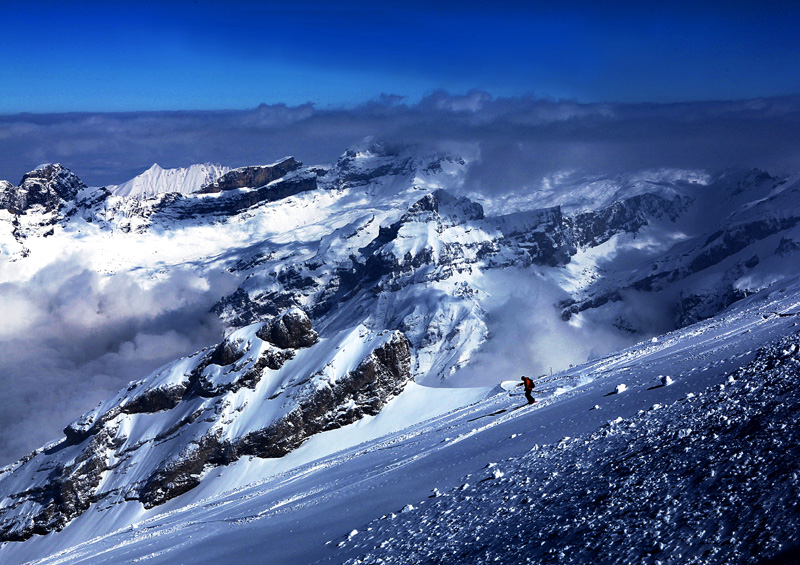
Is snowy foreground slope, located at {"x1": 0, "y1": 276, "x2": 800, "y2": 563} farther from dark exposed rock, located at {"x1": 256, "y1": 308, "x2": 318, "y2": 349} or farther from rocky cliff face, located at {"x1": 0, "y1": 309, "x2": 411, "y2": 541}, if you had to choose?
dark exposed rock, located at {"x1": 256, "y1": 308, "x2": 318, "y2": 349}

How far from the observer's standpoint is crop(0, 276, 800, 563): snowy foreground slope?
15.8m

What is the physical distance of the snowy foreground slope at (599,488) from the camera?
15.8 metres

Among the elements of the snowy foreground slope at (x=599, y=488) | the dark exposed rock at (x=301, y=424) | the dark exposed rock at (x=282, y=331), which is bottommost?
the dark exposed rock at (x=301, y=424)

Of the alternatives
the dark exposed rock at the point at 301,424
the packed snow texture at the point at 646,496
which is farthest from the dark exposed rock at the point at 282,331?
the packed snow texture at the point at 646,496

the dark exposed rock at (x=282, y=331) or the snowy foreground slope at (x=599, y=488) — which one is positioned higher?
the dark exposed rock at (x=282, y=331)

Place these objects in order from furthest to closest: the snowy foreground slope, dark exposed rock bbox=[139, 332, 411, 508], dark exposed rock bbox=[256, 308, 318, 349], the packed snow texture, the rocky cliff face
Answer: dark exposed rock bbox=[256, 308, 318, 349], the rocky cliff face, dark exposed rock bbox=[139, 332, 411, 508], the snowy foreground slope, the packed snow texture

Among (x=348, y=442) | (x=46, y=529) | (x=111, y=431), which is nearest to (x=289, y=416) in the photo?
(x=348, y=442)

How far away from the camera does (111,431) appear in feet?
620

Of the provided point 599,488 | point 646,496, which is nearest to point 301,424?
point 599,488

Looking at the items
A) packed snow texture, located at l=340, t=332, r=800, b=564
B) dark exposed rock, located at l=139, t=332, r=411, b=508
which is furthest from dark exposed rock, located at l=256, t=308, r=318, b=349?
packed snow texture, located at l=340, t=332, r=800, b=564

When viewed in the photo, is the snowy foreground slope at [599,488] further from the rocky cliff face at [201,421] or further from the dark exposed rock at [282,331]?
the dark exposed rock at [282,331]

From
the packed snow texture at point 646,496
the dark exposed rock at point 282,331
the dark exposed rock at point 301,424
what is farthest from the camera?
the dark exposed rock at point 282,331

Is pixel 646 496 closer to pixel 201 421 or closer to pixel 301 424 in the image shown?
pixel 301 424

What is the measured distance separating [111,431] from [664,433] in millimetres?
192408
